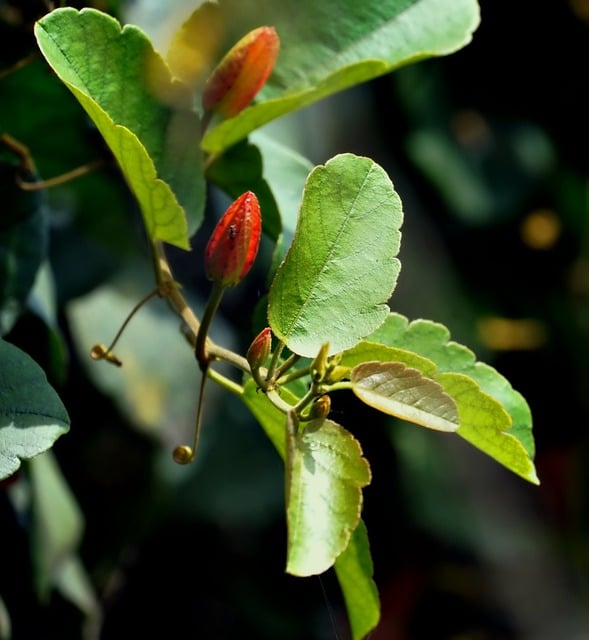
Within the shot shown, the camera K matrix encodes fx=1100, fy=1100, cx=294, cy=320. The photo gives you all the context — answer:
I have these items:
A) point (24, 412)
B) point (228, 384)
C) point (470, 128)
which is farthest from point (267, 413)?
point (470, 128)

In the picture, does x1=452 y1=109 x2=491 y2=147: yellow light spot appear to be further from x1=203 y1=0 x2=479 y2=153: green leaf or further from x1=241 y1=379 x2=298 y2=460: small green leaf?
x1=241 y1=379 x2=298 y2=460: small green leaf

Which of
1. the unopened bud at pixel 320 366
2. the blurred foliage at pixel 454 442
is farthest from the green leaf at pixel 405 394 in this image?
the blurred foliage at pixel 454 442

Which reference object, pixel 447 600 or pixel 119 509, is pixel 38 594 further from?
pixel 447 600

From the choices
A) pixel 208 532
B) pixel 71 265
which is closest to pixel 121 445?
pixel 71 265

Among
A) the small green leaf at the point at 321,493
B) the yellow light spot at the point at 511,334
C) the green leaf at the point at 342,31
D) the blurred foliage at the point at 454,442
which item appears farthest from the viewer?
A: the yellow light spot at the point at 511,334

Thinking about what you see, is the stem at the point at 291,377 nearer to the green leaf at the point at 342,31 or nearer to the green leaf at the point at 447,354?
the green leaf at the point at 447,354

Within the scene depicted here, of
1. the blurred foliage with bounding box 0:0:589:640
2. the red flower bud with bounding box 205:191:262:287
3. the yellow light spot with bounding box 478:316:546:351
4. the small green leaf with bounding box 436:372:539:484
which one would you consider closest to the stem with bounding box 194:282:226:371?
the red flower bud with bounding box 205:191:262:287
